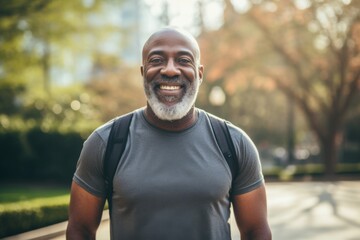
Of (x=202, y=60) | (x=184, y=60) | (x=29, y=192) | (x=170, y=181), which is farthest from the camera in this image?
(x=202, y=60)

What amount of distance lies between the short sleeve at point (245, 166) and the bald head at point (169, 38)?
0.44 meters

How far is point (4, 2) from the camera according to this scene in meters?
16.8

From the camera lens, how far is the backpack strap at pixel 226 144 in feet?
8.21

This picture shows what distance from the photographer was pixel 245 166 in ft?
8.35

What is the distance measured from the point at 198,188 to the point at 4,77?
21.9 metres

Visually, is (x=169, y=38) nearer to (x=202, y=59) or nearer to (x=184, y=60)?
(x=184, y=60)

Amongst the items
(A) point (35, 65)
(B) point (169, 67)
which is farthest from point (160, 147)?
(A) point (35, 65)

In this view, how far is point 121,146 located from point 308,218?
10717 mm

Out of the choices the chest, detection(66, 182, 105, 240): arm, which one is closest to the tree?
the chest

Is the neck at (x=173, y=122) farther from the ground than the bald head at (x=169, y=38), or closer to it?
closer to it

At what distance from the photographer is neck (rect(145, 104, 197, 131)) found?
2.57 m

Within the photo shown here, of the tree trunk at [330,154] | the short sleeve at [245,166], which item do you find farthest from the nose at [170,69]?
the tree trunk at [330,154]

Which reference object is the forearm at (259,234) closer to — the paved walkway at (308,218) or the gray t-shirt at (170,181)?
the gray t-shirt at (170,181)

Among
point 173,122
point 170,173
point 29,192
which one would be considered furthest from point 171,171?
point 29,192
